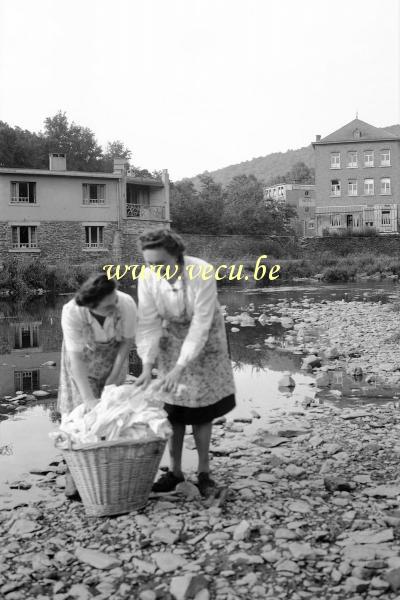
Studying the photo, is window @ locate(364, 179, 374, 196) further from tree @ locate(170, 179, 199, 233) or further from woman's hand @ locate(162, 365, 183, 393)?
woman's hand @ locate(162, 365, 183, 393)

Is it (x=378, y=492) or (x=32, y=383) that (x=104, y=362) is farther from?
(x=32, y=383)

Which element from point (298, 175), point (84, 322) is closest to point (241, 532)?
point (84, 322)

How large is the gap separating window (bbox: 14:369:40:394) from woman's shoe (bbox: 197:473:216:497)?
4.87m

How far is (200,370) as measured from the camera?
4.62 meters

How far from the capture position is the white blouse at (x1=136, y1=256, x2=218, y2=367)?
4.44 m

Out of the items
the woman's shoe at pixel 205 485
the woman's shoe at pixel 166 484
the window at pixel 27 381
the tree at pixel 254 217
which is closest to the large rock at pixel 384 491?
the woman's shoe at pixel 205 485

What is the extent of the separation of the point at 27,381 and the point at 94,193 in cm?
3239

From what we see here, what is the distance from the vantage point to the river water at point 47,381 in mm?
6305

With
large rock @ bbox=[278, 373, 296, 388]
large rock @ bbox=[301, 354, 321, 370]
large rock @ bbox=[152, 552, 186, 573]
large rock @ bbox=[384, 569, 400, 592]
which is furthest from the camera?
large rock @ bbox=[301, 354, 321, 370]

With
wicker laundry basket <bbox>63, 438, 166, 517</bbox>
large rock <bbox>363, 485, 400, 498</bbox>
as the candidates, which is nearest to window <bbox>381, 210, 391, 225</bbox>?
large rock <bbox>363, 485, 400, 498</bbox>

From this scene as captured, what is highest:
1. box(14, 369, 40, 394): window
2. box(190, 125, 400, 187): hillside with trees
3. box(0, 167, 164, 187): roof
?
box(190, 125, 400, 187): hillside with trees

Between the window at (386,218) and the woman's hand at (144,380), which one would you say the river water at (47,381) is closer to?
the woman's hand at (144,380)

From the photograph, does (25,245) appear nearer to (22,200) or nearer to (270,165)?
(22,200)

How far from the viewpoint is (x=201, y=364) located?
4.63 metres
